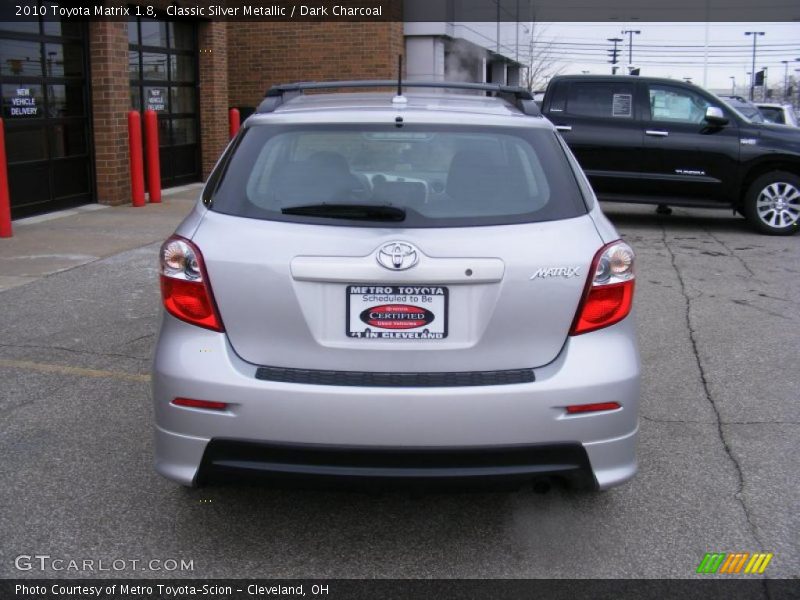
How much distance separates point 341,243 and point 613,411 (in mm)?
1117

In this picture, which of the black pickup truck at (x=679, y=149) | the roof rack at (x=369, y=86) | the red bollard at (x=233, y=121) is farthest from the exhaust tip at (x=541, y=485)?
the red bollard at (x=233, y=121)

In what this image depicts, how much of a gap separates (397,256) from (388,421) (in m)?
0.56

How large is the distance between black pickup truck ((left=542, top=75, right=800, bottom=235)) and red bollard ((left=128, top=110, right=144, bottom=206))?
18.7 ft

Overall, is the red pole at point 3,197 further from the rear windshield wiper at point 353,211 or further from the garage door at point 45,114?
the rear windshield wiper at point 353,211

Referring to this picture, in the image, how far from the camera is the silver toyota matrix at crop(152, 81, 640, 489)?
120 inches

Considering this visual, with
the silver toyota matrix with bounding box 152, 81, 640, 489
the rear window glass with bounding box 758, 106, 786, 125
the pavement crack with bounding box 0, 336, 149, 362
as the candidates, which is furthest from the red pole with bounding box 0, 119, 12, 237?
the rear window glass with bounding box 758, 106, 786, 125

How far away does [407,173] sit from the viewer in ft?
11.5

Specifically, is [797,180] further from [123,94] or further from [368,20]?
[368,20]

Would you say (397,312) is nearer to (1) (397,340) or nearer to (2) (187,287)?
(1) (397,340)

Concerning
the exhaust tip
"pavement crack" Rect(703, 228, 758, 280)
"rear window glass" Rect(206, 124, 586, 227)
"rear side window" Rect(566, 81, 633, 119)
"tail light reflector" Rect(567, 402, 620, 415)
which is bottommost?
"pavement crack" Rect(703, 228, 758, 280)

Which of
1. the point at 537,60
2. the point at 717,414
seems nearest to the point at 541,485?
the point at 717,414

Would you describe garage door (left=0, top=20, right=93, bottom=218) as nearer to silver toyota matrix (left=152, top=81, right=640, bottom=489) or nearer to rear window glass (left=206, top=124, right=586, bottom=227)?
rear window glass (left=206, top=124, right=586, bottom=227)

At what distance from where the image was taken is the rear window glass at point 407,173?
3311 mm

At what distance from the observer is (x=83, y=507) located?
3793 mm
